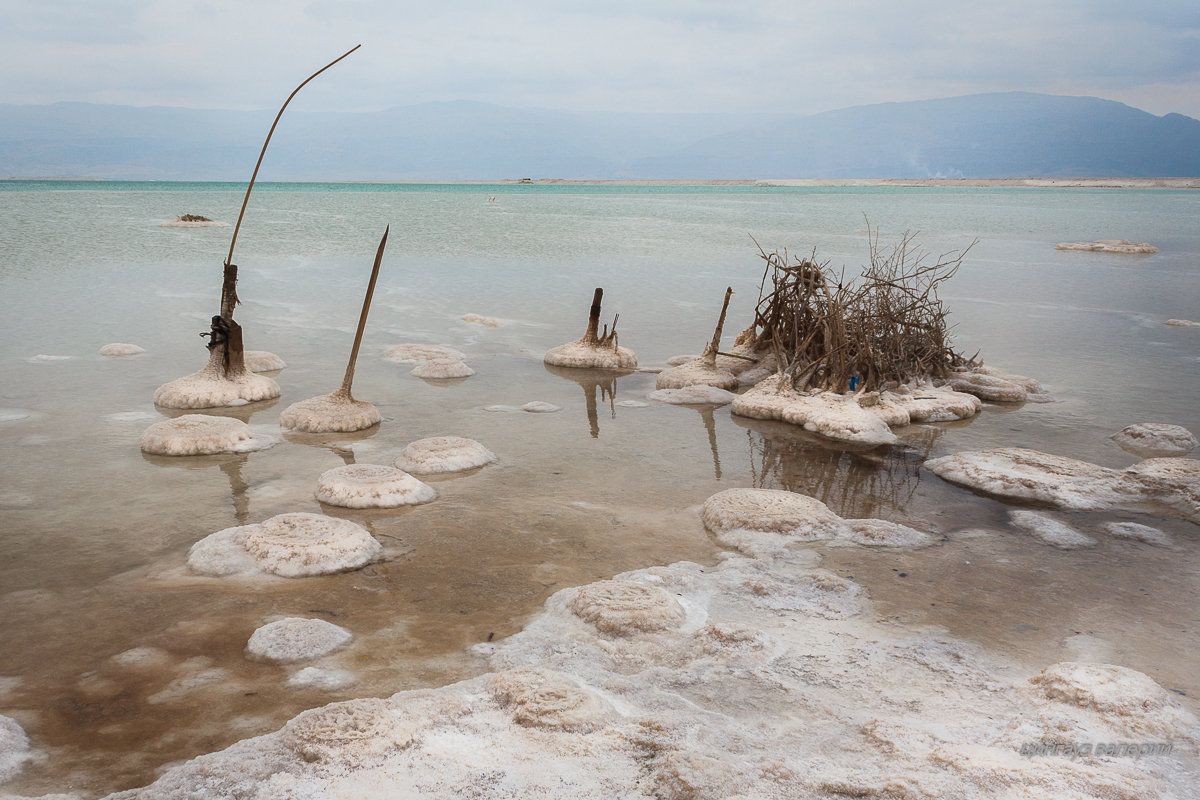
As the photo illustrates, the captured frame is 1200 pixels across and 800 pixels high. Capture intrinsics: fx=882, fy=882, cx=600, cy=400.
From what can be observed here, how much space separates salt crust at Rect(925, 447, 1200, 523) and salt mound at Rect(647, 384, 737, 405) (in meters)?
2.24

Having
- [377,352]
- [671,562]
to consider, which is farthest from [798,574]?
[377,352]

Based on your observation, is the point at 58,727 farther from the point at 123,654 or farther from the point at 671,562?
the point at 671,562

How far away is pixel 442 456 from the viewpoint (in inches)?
222

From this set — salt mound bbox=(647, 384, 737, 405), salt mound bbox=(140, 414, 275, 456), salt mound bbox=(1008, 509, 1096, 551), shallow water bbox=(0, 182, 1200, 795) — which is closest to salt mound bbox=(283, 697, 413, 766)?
shallow water bbox=(0, 182, 1200, 795)

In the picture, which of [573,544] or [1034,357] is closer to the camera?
[573,544]

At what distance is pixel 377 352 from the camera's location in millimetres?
9555

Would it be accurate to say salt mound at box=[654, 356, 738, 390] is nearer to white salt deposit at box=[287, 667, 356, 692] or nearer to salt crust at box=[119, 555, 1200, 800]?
salt crust at box=[119, 555, 1200, 800]

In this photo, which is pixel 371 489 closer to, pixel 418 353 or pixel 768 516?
pixel 768 516

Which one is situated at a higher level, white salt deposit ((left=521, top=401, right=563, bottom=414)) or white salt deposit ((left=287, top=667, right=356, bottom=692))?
white salt deposit ((left=521, top=401, right=563, bottom=414))

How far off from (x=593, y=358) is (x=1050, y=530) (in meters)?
5.00

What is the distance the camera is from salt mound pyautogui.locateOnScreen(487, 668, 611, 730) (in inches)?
112

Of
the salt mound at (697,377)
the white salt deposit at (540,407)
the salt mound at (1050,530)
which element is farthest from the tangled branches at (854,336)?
the salt mound at (1050,530)

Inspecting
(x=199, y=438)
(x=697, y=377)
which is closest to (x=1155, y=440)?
(x=697, y=377)

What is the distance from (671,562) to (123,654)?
2.36 m
